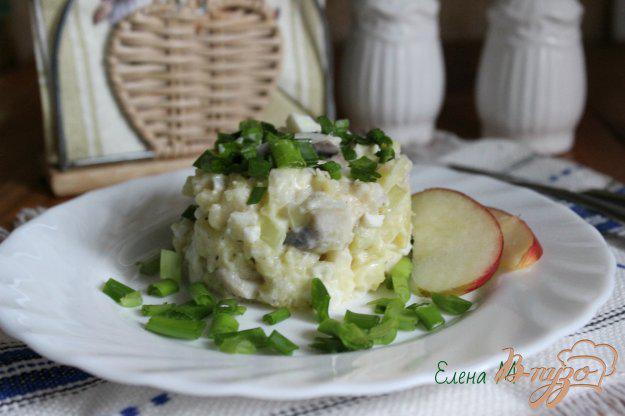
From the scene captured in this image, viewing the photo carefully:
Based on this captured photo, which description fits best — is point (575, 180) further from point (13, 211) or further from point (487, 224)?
point (13, 211)

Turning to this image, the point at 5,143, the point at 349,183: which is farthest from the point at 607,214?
the point at 5,143

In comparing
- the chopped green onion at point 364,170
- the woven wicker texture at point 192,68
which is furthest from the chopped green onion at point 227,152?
the woven wicker texture at point 192,68

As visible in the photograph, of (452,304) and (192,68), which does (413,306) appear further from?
(192,68)

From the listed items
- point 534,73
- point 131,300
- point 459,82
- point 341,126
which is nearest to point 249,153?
point 341,126

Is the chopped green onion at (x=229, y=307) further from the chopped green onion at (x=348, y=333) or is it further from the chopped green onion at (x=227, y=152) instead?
the chopped green onion at (x=227, y=152)

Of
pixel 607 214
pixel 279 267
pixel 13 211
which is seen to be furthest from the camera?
pixel 13 211

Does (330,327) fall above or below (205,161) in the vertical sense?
below
